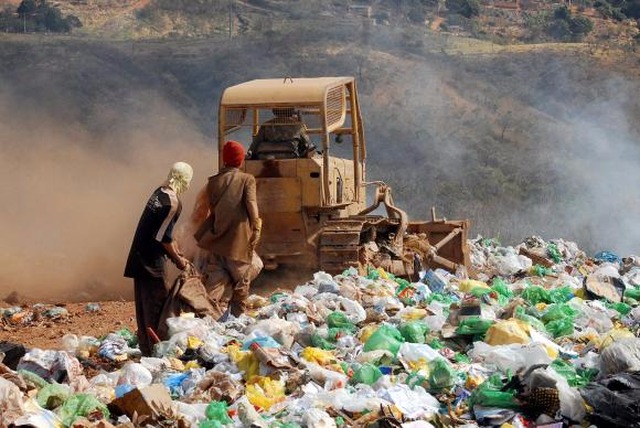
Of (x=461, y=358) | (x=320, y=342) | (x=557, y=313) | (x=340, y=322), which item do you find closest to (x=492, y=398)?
(x=461, y=358)

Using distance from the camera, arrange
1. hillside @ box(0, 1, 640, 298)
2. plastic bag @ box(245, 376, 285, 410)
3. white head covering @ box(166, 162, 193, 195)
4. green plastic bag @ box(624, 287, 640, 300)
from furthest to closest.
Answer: hillside @ box(0, 1, 640, 298) < green plastic bag @ box(624, 287, 640, 300) < white head covering @ box(166, 162, 193, 195) < plastic bag @ box(245, 376, 285, 410)

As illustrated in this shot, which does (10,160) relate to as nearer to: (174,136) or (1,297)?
(174,136)

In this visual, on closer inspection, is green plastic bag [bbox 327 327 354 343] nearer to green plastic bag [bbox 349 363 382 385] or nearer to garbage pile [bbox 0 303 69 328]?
green plastic bag [bbox 349 363 382 385]

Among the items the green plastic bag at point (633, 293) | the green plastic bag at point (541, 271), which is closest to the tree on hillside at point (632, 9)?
the green plastic bag at point (541, 271)

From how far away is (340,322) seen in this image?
873cm

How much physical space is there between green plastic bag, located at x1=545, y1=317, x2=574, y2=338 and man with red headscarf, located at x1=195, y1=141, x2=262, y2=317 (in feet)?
7.92

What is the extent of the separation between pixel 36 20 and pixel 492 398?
40597 mm

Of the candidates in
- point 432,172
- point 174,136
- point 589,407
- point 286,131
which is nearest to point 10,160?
point 174,136

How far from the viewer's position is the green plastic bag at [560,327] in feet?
27.5

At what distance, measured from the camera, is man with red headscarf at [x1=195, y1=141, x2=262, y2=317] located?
950 cm

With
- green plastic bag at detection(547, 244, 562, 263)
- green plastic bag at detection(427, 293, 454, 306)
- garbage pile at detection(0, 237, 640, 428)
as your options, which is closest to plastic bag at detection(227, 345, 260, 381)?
garbage pile at detection(0, 237, 640, 428)

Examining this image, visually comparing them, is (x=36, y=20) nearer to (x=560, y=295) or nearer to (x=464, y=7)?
(x=464, y=7)

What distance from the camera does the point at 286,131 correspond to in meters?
13.3

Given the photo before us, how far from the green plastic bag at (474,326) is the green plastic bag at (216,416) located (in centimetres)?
222
